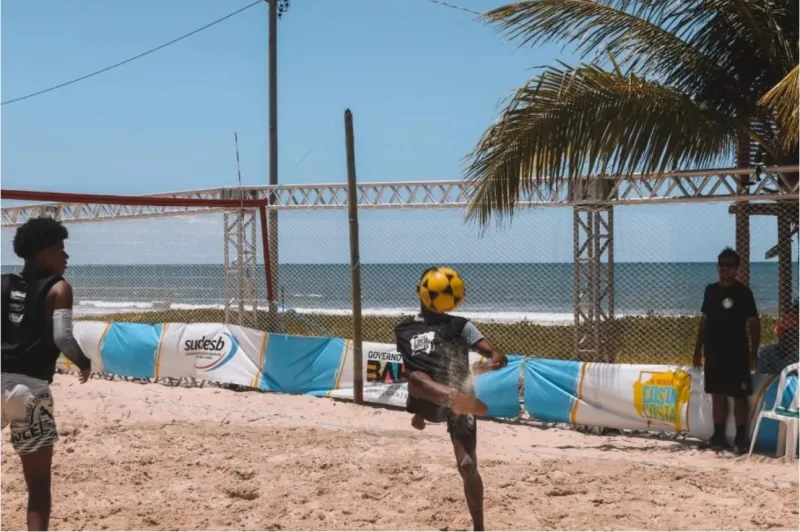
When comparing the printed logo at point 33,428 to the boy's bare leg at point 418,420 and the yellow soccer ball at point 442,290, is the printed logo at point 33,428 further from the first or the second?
the yellow soccer ball at point 442,290

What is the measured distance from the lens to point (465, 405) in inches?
189

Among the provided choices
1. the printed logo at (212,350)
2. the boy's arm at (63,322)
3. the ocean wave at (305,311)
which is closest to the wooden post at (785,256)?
the printed logo at (212,350)

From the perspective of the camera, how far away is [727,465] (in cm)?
746

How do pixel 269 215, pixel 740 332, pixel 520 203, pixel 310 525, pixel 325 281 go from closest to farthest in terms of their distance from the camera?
1. pixel 310 525
2. pixel 740 332
3. pixel 520 203
4. pixel 269 215
5. pixel 325 281

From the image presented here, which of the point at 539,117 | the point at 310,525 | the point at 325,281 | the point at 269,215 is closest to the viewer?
the point at 310,525

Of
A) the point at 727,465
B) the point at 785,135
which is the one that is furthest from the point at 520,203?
the point at 727,465

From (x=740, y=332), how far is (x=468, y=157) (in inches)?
118

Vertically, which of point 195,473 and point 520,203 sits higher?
→ point 520,203

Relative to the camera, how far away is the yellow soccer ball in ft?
16.0

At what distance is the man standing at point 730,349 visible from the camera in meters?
7.87

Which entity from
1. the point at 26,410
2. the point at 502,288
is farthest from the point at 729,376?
the point at 502,288

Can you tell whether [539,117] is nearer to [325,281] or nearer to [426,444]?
[426,444]

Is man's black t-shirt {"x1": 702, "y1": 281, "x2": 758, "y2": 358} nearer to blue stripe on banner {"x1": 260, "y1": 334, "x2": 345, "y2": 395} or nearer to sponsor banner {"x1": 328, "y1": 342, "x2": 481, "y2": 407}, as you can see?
sponsor banner {"x1": 328, "y1": 342, "x2": 481, "y2": 407}

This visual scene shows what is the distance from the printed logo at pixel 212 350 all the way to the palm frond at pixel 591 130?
451 cm
